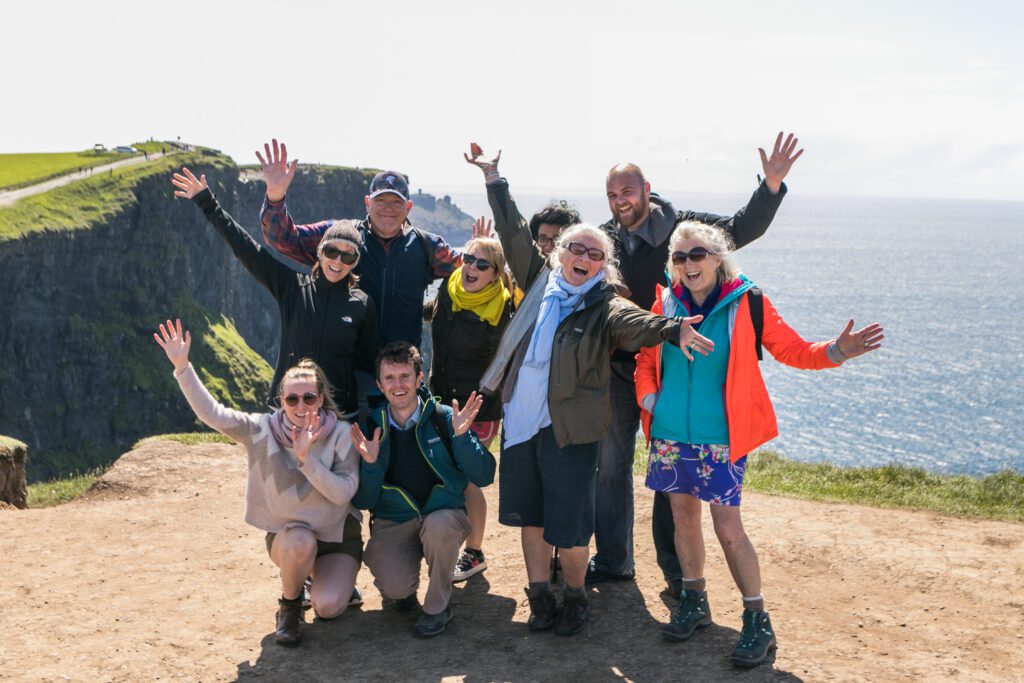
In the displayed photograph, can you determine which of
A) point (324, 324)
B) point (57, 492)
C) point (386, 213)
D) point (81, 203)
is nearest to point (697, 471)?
point (324, 324)

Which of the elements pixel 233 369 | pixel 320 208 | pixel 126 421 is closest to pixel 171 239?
pixel 233 369

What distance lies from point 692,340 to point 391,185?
3534 millimetres

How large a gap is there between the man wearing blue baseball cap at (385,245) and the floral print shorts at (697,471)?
105 inches

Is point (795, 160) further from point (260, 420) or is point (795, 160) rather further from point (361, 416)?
point (260, 420)

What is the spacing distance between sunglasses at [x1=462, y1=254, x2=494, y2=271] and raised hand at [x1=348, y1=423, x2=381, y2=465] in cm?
174

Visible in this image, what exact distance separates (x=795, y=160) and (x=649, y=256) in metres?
1.45

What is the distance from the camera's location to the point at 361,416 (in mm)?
7992

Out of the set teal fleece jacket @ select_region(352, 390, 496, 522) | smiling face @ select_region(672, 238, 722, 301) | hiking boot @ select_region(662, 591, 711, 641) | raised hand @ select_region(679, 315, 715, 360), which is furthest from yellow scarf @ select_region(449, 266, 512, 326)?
hiking boot @ select_region(662, 591, 711, 641)

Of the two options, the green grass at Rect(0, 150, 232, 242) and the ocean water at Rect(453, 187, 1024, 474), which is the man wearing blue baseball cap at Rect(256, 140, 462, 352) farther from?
the green grass at Rect(0, 150, 232, 242)

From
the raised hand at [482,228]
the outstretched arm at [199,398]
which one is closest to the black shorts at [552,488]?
the outstretched arm at [199,398]

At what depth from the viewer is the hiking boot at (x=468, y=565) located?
8.80 m

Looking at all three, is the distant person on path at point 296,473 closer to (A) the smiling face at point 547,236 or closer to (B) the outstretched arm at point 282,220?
(B) the outstretched arm at point 282,220

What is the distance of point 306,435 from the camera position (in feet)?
23.5

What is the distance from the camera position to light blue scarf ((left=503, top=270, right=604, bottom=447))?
23.5 ft
